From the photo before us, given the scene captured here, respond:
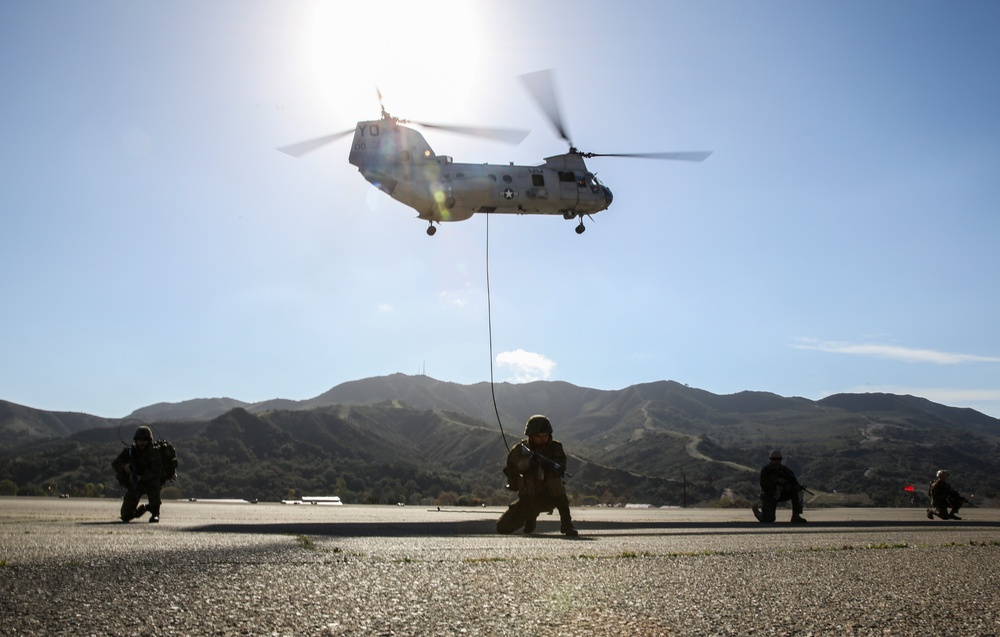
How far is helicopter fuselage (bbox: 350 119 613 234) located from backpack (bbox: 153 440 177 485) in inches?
624

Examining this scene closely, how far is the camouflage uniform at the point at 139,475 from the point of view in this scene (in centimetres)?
1045

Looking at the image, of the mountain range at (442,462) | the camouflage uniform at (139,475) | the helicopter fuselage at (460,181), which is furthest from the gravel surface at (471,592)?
the mountain range at (442,462)

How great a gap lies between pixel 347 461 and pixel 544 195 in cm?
8915

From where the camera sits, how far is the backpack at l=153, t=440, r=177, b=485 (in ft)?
35.9

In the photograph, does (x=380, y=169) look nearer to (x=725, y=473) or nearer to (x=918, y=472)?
(x=725, y=473)

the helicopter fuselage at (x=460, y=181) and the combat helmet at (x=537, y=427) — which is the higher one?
the helicopter fuselage at (x=460, y=181)

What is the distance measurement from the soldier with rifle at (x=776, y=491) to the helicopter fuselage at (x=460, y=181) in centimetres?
1483

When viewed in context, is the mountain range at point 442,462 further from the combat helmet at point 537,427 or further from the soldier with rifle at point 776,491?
the combat helmet at point 537,427

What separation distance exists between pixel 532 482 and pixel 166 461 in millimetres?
5557

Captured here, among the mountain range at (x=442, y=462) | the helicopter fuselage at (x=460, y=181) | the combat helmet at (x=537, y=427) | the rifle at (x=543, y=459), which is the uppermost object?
the helicopter fuselage at (x=460, y=181)

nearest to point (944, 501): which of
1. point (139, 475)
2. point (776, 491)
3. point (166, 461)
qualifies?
point (776, 491)

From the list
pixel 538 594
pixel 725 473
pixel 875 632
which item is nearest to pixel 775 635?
pixel 875 632

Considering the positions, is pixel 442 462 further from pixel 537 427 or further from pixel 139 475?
pixel 537 427

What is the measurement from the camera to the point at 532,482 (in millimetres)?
8758
